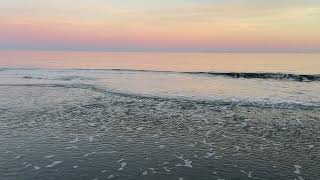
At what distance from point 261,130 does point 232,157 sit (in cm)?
547

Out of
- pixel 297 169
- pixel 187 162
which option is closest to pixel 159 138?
pixel 187 162

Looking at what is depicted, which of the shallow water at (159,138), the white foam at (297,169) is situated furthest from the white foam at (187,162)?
the white foam at (297,169)

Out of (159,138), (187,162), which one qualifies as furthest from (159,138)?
(187,162)

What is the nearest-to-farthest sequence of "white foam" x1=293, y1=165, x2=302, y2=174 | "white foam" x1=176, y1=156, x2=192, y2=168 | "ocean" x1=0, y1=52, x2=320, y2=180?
1. "white foam" x1=293, y1=165, x2=302, y2=174
2. "ocean" x1=0, y1=52, x2=320, y2=180
3. "white foam" x1=176, y1=156, x2=192, y2=168

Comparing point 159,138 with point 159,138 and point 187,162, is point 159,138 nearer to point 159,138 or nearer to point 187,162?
point 159,138

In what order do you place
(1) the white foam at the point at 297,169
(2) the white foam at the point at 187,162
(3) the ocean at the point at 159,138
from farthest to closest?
(2) the white foam at the point at 187,162, (3) the ocean at the point at 159,138, (1) the white foam at the point at 297,169

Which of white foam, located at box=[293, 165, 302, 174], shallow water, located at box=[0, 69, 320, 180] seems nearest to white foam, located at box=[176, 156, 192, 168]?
shallow water, located at box=[0, 69, 320, 180]

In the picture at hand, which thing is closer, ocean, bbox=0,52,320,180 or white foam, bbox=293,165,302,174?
white foam, bbox=293,165,302,174

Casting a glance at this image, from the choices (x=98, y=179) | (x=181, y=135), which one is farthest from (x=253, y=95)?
(x=98, y=179)

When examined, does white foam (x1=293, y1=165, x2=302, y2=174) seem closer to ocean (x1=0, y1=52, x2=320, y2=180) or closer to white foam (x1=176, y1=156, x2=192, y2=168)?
ocean (x1=0, y1=52, x2=320, y2=180)

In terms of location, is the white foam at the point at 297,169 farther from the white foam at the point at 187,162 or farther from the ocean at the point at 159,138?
the white foam at the point at 187,162

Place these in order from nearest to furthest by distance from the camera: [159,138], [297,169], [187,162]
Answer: [297,169], [187,162], [159,138]

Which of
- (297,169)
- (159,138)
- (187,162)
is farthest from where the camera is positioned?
(159,138)

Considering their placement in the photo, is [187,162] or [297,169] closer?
[297,169]
